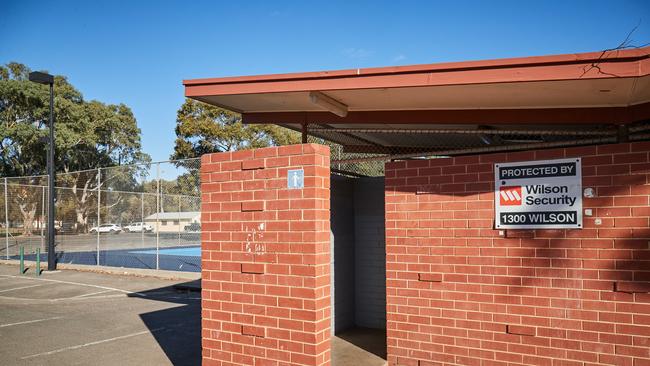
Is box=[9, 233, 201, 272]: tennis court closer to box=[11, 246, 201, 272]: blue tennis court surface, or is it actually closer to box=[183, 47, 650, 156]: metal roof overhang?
box=[11, 246, 201, 272]: blue tennis court surface

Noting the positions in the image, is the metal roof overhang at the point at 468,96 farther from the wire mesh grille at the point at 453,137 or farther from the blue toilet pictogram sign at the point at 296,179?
the blue toilet pictogram sign at the point at 296,179

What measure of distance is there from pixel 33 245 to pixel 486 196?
83.3 ft

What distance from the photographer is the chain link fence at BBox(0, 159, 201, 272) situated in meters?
21.2

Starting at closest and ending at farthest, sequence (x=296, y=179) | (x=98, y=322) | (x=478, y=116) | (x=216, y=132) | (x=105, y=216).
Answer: (x=296, y=179) < (x=478, y=116) < (x=98, y=322) < (x=105, y=216) < (x=216, y=132)

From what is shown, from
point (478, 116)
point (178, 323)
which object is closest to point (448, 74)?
point (478, 116)

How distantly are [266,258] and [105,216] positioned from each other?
1849 cm

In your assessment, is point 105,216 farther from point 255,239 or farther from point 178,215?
point 255,239

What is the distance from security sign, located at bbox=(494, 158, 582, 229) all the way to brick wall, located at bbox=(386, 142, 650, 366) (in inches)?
3.0

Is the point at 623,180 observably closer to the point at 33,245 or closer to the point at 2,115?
the point at 33,245

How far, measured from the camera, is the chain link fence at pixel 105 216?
21.2 metres

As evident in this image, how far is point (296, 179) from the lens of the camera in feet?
14.4

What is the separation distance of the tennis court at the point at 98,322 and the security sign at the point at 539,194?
449 centimetres

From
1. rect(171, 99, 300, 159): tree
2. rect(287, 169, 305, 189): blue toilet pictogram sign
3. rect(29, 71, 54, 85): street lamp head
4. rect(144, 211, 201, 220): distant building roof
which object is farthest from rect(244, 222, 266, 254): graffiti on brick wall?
rect(171, 99, 300, 159): tree

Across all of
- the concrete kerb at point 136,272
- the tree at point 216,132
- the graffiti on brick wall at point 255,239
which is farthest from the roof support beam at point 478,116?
the tree at point 216,132
